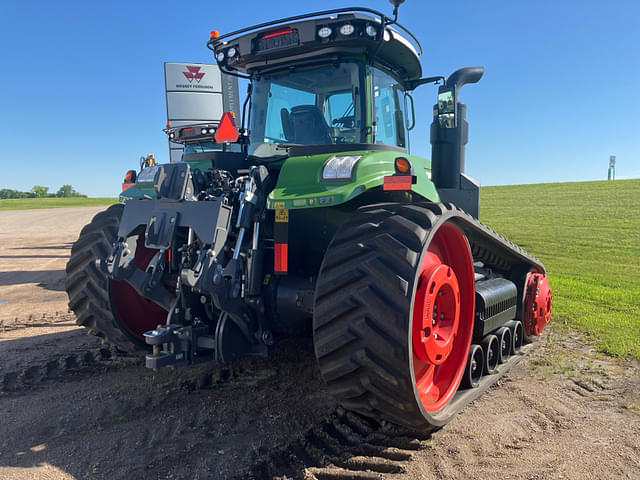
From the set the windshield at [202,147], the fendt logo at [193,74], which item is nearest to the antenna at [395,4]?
the windshield at [202,147]

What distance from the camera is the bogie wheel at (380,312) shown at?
275cm

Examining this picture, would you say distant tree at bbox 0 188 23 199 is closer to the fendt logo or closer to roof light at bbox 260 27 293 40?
the fendt logo

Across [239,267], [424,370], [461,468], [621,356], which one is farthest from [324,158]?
[621,356]

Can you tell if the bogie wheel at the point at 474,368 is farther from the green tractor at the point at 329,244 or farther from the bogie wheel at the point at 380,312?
the bogie wheel at the point at 380,312

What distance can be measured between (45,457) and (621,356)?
5.40m

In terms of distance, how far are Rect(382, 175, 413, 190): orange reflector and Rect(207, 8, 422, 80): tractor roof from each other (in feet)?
4.33

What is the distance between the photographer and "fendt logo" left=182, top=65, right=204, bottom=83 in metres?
15.5

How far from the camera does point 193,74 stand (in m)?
15.6

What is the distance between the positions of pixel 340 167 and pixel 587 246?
14210 millimetres

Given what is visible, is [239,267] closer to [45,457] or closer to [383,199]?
[383,199]

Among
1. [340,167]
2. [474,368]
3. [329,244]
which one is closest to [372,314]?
[329,244]

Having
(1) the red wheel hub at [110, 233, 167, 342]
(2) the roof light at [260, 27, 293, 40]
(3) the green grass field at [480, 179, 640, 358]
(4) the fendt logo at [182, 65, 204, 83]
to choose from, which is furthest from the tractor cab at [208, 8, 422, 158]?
(4) the fendt logo at [182, 65, 204, 83]

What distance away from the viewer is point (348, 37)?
384 centimetres

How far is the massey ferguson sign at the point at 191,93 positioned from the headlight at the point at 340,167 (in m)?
13.0
